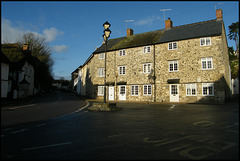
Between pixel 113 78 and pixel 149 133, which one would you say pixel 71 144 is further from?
pixel 113 78

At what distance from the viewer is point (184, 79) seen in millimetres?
23828

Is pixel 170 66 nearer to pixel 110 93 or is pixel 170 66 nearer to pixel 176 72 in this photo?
pixel 176 72

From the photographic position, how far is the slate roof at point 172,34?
933 inches

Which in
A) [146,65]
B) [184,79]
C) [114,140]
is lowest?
[114,140]

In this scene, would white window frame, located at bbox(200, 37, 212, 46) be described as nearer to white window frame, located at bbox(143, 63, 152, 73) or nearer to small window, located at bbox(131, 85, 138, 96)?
white window frame, located at bbox(143, 63, 152, 73)

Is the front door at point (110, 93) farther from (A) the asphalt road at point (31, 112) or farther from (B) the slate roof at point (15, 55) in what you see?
(B) the slate roof at point (15, 55)

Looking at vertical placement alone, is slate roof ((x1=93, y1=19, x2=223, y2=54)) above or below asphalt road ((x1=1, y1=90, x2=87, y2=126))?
above

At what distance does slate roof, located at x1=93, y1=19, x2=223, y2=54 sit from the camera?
23703 mm

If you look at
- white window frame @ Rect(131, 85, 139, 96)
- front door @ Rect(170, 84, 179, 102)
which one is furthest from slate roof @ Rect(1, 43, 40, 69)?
front door @ Rect(170, 84, 179, 102)

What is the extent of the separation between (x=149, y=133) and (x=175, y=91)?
19.9m

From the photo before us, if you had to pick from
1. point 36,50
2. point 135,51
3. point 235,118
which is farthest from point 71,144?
point 36,50

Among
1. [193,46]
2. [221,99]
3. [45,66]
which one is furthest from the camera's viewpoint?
[45,66]

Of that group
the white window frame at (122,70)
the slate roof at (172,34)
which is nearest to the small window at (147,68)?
the slate roof at (172,34)

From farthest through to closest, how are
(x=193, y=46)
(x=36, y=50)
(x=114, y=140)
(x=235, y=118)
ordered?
(x=36, y=50) → (x=193, y=46) → (x=114, y=140) → (x=235, y=118)
